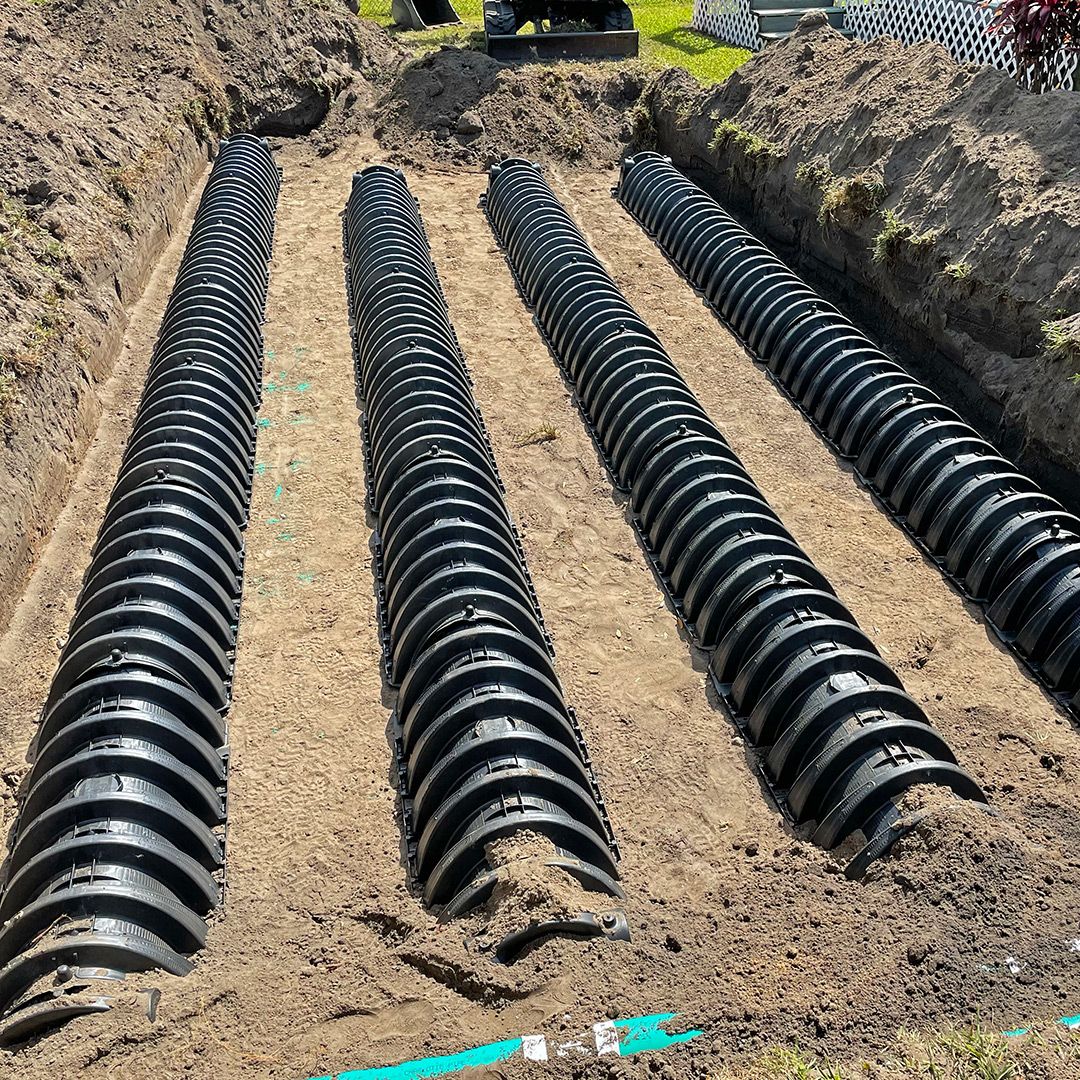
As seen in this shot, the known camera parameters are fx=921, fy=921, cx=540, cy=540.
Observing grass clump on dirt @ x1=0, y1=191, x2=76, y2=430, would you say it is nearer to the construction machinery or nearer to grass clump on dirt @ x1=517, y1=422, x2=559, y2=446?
grass clump on dirt @ x1=517, y1=422, x2=559, y2=446

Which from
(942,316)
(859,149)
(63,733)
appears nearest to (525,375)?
(942,316)

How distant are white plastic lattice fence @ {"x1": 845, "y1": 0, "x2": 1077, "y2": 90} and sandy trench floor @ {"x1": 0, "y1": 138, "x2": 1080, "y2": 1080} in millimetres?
11282

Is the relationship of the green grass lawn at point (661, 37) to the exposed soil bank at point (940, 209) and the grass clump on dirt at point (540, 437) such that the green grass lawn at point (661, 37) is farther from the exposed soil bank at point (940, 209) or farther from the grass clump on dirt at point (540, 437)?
the grass clump on dirt at point (540, 437)

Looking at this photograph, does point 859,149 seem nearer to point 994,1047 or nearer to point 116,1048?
point 994,1047

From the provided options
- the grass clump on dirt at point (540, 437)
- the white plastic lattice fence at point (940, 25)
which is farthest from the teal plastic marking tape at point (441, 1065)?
the white plastic lattice fence at point (940, 25)

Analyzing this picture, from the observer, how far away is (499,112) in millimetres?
20281

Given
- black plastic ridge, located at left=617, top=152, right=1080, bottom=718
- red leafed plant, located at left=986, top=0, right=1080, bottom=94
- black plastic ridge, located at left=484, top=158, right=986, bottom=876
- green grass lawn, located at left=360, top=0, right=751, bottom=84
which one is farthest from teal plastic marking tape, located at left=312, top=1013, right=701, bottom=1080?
green grass lawn, located at left=360, top=0, right=751, bottom=84

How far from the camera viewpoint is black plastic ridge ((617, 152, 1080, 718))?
7941 millimetres

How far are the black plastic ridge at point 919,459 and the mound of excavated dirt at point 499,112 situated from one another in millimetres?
6895

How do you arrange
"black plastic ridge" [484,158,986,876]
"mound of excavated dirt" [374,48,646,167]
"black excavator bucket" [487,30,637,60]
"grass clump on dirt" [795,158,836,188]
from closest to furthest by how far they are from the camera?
1. "black plastic ridge" [484,158,986,876]
2. "grass clump on dirt" [795,158,836,188]
3. "mound of excavated dirt" [374,48,646,167]
4. "black excavator bucket" [487,30,637,60]

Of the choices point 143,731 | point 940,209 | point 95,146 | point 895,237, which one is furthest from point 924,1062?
point 95,146

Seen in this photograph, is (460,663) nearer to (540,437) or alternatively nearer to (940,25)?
(540,437)

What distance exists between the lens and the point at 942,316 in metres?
11.3

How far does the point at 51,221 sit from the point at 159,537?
687 centimetres
